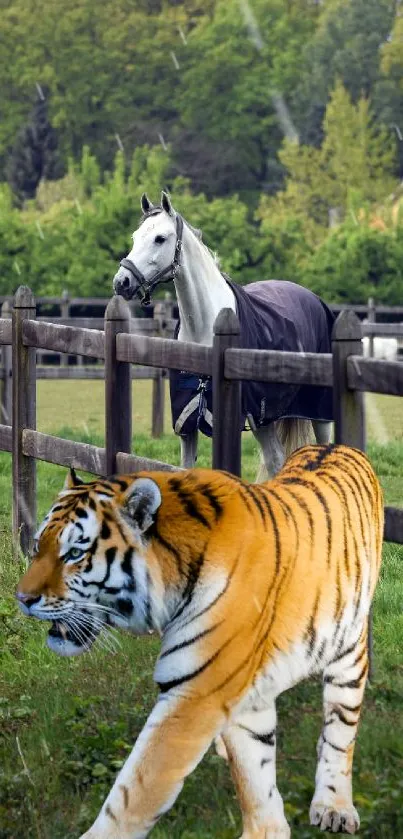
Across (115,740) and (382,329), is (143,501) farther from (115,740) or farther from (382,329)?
(382,329)

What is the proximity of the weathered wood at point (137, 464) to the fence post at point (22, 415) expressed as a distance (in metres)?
1.72

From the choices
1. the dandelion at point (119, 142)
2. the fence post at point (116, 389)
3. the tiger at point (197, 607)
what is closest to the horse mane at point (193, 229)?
the fence post at point (116, 389)

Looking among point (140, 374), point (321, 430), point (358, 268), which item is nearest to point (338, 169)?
point (358, 268)

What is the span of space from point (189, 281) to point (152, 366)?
1.52 meters

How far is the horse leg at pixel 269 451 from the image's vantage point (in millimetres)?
8680

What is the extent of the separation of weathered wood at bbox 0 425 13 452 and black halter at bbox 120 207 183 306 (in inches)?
47.7

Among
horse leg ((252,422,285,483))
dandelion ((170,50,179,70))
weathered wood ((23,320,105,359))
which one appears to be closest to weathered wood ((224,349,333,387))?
weathered wood ((23,320,105,359))

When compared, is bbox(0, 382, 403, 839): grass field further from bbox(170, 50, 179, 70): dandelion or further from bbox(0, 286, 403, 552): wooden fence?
bbox(170, 50, 179, 70): dandelion

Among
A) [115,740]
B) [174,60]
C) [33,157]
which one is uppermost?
[174,60]

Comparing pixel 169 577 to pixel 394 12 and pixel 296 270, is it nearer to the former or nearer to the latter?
pixel 296 270

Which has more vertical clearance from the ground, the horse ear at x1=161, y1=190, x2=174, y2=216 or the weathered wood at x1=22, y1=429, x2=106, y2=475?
the horse ear at x1=161, y1=190, x2=174, y2=216

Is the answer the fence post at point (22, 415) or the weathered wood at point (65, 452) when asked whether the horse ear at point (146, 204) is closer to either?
the fence post at point (22, 415)

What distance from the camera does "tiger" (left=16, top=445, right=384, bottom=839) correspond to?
4016 mm

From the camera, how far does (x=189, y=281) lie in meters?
8.82
